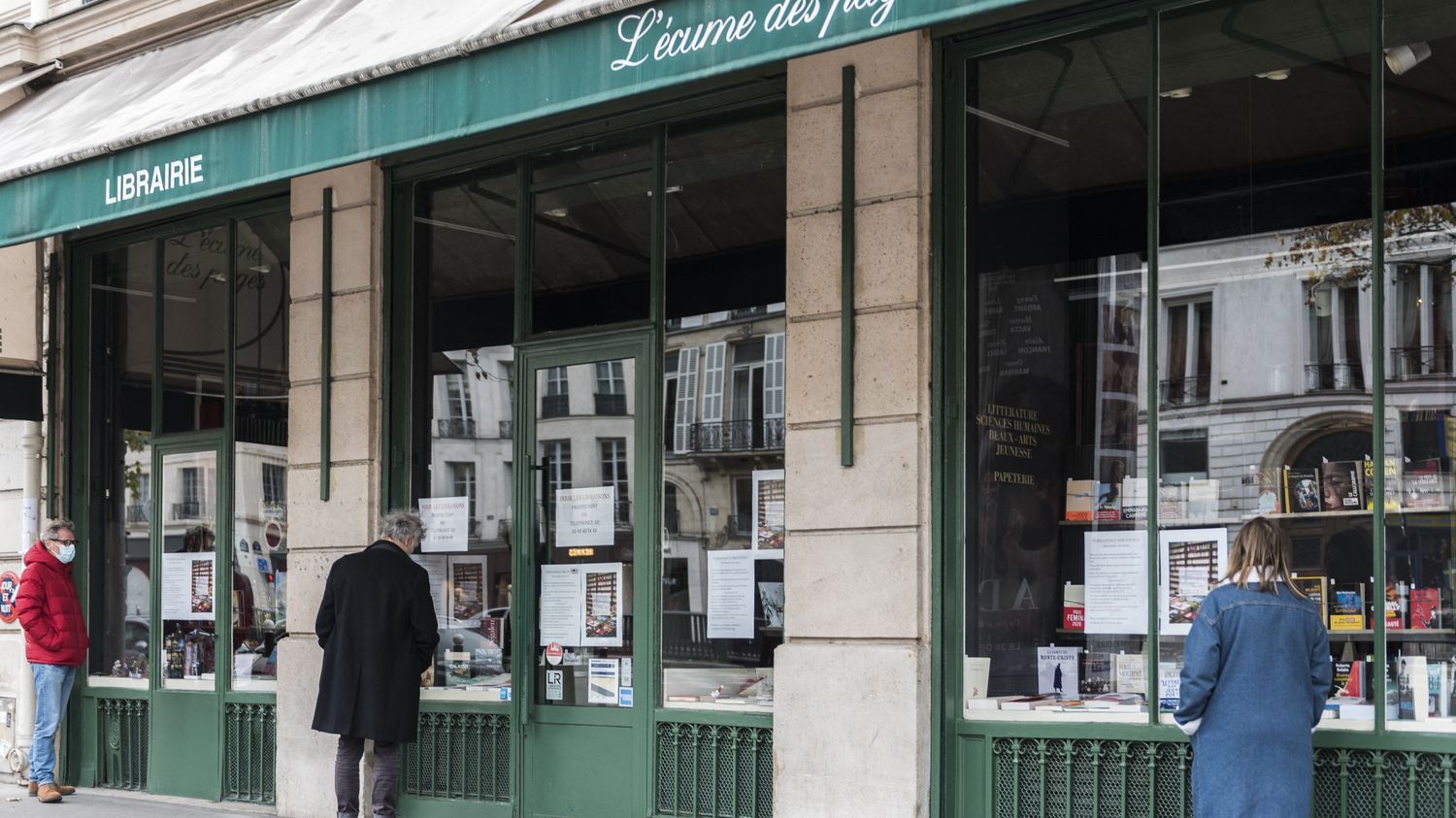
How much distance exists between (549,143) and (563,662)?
285 centimetres

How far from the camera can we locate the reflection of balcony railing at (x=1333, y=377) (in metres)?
6.75

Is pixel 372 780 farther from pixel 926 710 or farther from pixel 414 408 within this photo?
pixel 926 710

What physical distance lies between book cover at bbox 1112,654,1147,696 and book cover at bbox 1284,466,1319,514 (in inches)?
35.6

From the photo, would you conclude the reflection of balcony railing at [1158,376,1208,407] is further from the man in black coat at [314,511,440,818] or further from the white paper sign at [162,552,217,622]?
the white paper sign at [162,552,217,622]

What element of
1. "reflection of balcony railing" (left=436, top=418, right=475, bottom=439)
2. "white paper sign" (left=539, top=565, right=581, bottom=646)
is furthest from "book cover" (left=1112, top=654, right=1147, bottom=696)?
"reflection of balcony railing" (left=436, top=418, right=475, bottom=439)

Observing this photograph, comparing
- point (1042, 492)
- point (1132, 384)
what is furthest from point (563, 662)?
point (1132, 384)

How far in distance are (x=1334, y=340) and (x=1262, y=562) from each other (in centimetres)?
127

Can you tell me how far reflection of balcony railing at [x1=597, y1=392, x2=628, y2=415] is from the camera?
871 cm

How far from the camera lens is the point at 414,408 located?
9.81m

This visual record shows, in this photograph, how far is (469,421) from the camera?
9586mm

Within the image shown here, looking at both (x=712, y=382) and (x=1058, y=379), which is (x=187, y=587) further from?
(x=1058, y=379)

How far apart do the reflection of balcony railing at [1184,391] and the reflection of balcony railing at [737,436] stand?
185cm

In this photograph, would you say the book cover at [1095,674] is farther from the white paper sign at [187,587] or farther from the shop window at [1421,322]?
the white paper sign at [187,587]

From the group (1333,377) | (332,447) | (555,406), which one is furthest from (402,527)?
(1333,377)
